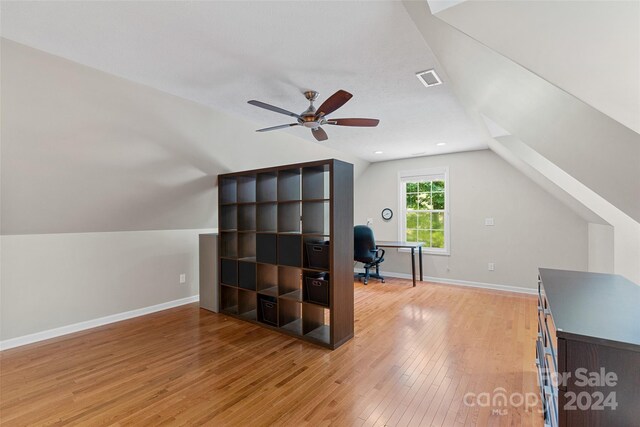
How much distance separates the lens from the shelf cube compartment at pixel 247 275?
3555 mm

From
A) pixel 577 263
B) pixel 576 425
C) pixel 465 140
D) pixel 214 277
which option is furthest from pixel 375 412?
pixel 577 263

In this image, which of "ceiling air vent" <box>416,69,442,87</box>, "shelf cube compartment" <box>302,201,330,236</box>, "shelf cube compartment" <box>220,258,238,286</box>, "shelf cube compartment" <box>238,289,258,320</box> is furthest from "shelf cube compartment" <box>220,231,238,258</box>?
"ceiling air vent" <box>416,69,442,87</box>

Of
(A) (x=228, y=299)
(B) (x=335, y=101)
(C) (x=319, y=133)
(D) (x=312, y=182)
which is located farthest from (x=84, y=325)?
(B) (x=335, y=101)

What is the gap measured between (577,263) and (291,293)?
14.6 ft

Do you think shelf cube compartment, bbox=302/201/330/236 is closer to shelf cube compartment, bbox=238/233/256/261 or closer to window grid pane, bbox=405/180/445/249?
shelf cube compartment, bbox=238/233/256/261

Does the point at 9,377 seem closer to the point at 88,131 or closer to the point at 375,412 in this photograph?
the point at 88,131

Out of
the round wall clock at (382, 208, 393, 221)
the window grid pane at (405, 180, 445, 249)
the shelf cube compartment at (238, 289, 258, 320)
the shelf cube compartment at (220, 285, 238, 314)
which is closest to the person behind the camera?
the shelf cube compartment at (238, 289, 258, 320)

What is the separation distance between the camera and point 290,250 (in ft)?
10.4

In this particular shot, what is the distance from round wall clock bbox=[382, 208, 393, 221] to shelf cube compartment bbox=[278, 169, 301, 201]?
134 inches

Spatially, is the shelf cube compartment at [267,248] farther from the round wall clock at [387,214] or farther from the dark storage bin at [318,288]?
the round wall clock at [387,214]

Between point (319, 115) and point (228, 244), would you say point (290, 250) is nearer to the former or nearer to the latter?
point (228, 244)

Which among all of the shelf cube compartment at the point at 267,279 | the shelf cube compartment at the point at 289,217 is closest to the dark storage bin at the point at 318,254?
the shelf cube compartment at the point at 289,217

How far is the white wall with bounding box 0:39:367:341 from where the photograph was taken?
7.55 feet

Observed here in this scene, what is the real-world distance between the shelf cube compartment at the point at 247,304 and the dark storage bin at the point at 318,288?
98 centimetres
